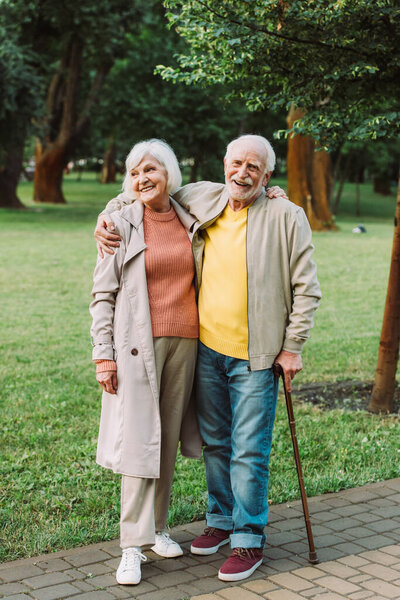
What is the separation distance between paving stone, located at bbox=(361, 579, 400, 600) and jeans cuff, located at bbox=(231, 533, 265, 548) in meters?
0.55

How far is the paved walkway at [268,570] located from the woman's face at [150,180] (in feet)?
6.08

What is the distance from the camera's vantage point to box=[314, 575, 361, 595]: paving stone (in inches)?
150

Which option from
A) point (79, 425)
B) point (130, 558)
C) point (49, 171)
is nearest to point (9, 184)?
point (49, 171)

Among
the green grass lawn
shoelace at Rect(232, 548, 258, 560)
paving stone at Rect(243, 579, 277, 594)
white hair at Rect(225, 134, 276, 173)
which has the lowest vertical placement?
the green grass lawn

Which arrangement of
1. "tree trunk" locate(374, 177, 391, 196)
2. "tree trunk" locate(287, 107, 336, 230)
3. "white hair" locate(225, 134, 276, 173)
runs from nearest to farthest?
"white hair" locate(225, 134, 276, 173) < "tree trunk" locate(287, 107, 336, 230) < "tree trunk" locate(374, 177, 391, 196)

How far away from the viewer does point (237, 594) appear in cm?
378

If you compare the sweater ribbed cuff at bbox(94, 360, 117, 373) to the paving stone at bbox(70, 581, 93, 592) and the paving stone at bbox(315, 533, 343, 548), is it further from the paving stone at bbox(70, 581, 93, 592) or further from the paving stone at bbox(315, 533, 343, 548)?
the paving stone at bbox(315, 533, 343, 548)

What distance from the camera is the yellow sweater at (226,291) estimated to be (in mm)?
4012

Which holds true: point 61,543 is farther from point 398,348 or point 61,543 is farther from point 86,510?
point 398,348

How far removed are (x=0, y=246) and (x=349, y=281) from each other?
29.4ft

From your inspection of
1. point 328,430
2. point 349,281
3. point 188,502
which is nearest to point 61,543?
point 188,502

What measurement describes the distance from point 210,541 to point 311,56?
12.6 feet

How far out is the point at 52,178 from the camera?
3650 cm

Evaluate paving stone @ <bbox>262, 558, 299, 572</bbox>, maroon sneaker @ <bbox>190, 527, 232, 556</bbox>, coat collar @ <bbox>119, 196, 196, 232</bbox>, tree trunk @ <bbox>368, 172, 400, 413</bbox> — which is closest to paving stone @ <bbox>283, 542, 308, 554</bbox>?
paving stone @ <bbox>262, 558, 299, 572</bbox>
